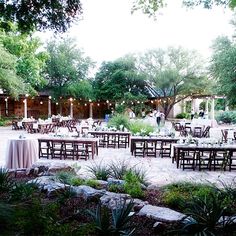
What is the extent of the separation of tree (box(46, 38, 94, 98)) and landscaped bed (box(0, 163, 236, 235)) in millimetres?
26872

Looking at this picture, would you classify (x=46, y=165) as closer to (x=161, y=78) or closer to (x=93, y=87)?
(x=161, y=78)

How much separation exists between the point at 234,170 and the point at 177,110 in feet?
98.9

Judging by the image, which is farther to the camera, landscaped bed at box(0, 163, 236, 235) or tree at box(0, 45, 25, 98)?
tree at box(0, 45, 25, 98)

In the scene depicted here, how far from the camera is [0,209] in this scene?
3.46m

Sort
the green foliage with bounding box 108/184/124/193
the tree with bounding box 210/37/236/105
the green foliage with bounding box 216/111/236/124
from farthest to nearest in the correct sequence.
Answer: the green foliage with bounding box 216/111/236/124
the tree with bounding box 210/37/236/105
the green foliage with bounding box 108/184/124/193

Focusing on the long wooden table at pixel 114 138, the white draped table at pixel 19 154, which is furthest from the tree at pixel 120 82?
the white draped table at pixel 19 154

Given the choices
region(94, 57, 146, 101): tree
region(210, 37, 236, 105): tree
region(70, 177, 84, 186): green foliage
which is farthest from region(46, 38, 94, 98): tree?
region(70, 177, 84, 186): green foliage

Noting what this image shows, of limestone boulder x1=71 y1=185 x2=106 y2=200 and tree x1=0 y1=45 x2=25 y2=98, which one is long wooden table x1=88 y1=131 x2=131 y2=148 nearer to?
limestone boulder x1=71 y1=185 x2=106 y2=200

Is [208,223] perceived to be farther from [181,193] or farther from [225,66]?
[225,66]

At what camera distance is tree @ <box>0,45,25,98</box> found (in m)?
22.0

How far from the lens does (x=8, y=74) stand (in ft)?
76.3

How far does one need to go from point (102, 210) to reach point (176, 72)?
2750cm

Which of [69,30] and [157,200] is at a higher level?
[69,30]

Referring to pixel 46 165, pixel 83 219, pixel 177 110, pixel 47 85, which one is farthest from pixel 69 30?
pixel 177 110
